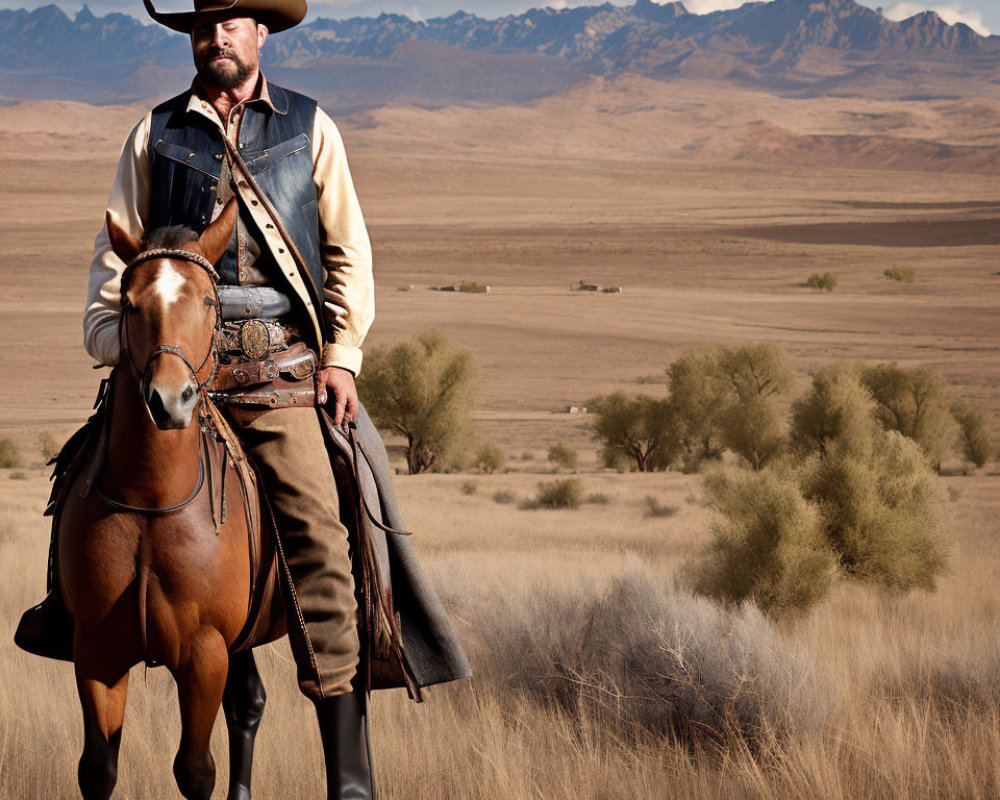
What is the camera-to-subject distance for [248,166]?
3658 millimetres

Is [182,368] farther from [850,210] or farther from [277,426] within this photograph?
[850,210]

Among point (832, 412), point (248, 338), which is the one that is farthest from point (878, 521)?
point (832, 412)

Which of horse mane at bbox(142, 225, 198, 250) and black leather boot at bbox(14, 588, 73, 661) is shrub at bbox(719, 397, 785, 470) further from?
horse mane at bbox(142, 225, 198, 250)

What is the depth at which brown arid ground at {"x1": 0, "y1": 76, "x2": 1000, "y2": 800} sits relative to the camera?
182 inches

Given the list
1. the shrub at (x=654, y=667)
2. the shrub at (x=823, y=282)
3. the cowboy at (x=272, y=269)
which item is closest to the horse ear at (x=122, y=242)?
the cowboy at (x=272, y=269)

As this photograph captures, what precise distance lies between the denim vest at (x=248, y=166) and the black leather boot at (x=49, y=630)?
4.03ft

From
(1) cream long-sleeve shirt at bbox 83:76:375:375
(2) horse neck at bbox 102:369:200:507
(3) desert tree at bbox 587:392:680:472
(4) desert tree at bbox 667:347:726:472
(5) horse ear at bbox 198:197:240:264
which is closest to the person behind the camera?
(2) horse neck at bbox 102:369:200:507

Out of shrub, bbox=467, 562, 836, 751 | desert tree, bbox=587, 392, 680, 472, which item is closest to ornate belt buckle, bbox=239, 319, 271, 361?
shrub, bbox=467, 562, 836, 751

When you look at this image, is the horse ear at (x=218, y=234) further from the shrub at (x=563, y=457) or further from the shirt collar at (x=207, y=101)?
the shrub at (x=563, y=457)

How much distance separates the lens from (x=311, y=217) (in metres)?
3.79

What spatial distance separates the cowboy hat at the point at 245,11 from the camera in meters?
3.61

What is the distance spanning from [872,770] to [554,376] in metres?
40.6

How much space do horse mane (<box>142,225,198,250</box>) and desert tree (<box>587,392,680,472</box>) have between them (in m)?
27.2

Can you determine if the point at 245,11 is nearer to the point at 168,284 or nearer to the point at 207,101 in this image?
the point at 207,101
